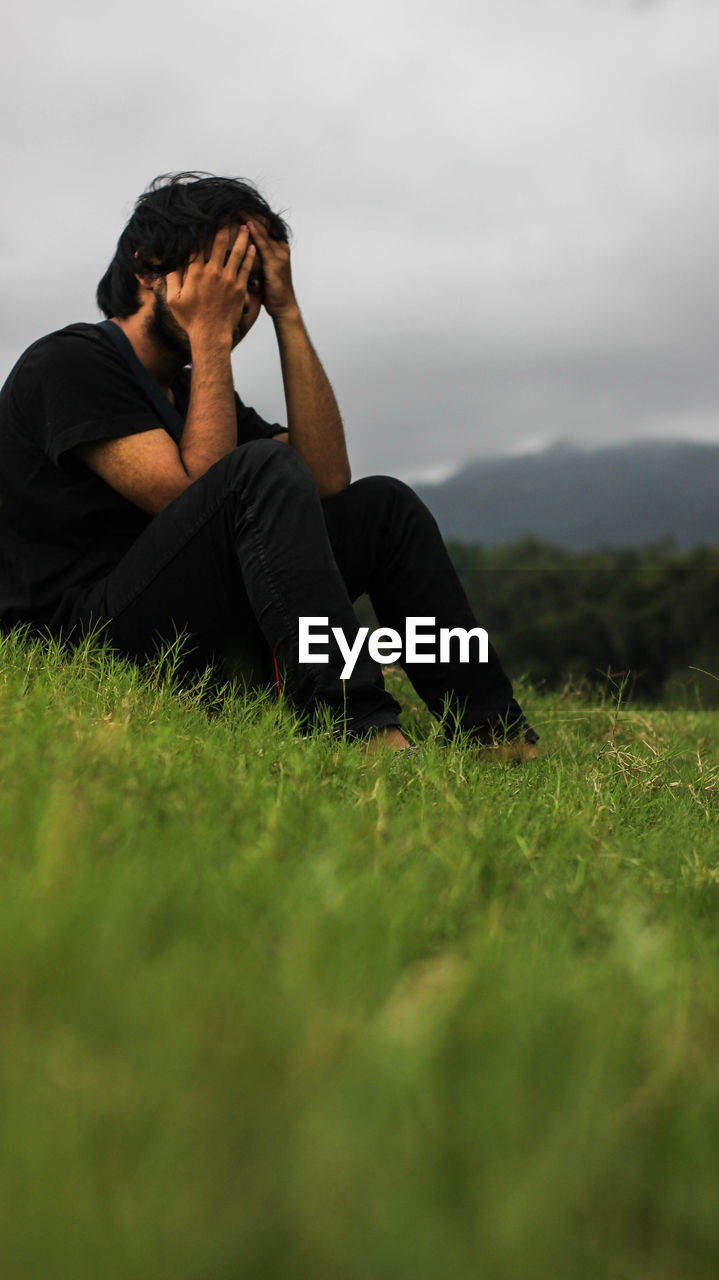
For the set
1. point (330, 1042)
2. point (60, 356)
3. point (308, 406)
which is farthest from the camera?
point (308, 406)

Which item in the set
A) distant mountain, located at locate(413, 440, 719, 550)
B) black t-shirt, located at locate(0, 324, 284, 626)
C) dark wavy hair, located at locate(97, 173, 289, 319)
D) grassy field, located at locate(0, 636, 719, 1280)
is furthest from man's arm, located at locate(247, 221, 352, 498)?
distant mountain, located at locate(413, 440, 719, 550)

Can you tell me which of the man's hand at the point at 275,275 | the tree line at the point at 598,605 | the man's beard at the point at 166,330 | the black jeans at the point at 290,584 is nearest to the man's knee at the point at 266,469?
the black jeans at the point at 290,584

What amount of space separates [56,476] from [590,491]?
11208 centimetres

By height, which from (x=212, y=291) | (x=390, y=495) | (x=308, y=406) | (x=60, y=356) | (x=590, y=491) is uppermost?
(x=212, y=291)

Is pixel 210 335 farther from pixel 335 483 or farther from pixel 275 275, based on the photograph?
pixel 335 483

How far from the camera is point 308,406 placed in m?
3.39

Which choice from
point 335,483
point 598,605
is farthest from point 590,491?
point 335,483

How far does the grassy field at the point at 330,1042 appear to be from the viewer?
27.0 inches

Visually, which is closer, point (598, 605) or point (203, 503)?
point (203, 503)

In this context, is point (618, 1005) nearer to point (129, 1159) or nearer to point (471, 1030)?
point (471, 1030)

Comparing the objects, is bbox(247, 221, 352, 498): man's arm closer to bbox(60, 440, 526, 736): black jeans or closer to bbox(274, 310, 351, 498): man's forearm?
bbox(274, 310, 351, 498): man's forearm

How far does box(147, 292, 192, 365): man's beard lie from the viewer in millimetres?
3051

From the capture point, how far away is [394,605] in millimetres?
3119

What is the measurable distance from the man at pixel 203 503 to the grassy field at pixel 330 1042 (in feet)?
3.05
